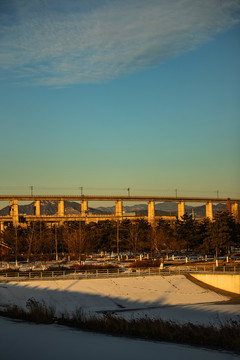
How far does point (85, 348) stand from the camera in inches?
448

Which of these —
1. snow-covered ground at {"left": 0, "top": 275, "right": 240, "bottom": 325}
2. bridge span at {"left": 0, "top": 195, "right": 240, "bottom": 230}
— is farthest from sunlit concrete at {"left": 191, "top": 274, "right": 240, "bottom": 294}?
bridge span at {"left": 0, "top": 195, "right": 240, "bottom": 230}

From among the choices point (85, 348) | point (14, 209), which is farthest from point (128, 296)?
point (14, 209)

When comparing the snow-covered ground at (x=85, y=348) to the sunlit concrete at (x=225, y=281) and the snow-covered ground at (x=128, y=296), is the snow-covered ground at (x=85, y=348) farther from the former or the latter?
the sunlit concrete at (x=225, y=281)

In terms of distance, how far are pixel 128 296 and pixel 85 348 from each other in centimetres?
1978

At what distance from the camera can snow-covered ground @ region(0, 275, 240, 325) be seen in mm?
26031

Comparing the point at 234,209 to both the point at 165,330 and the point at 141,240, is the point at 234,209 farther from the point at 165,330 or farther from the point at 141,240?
the point at 165,330

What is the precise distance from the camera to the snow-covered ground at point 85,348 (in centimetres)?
1047

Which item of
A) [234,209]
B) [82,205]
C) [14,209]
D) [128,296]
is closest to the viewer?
[128,296]

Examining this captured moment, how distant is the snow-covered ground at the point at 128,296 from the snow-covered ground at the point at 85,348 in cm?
1146

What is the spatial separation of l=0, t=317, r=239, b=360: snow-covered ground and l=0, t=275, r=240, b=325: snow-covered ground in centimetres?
1146

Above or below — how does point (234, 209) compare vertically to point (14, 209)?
below

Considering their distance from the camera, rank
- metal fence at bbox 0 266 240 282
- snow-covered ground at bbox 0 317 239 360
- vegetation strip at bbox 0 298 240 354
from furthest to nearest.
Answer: metal fence at bbox 0 266 240 282, vegetation strip at bbox 0 298 240 354, snow-covered ground at bbox 0 317 239 360

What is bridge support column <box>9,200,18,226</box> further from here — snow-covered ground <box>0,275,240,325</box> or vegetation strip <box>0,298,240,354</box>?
vegetation strip <box>0,298,240,354</box>

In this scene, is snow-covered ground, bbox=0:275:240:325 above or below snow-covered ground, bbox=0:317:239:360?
below
